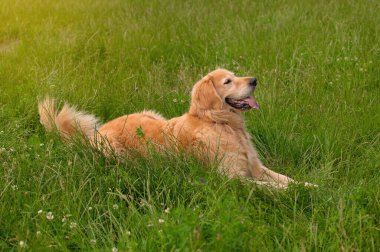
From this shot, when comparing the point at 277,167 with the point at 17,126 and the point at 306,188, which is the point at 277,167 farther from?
the point at 17,126

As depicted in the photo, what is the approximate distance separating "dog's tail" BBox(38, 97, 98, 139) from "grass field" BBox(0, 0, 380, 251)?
0.11 metres

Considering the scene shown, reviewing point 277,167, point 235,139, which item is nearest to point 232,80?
point 235,139

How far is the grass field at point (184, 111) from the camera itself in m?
2.54

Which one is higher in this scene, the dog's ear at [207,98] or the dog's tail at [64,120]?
the dog's ear at [207,98]

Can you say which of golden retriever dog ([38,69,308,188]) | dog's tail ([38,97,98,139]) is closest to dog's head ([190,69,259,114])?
golden retriever dog ([38,69,308,188])

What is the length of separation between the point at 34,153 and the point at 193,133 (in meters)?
1.14

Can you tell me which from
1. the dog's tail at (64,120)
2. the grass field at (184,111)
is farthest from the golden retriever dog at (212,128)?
the grass field at (184,111)

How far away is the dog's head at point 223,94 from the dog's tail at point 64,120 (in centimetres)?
88

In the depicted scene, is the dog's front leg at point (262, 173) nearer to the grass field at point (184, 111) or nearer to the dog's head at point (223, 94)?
the grass field at point (184, 111)

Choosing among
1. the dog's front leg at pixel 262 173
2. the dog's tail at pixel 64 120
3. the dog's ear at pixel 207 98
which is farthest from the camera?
the dog's tail at pixel 64 120

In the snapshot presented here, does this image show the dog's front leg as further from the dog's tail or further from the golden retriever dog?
the dog's tail

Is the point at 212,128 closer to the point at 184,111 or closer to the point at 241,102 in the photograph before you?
the point at 241,102

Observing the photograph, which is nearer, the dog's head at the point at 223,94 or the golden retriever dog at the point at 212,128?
the golden retriever dog at the point at 212,128

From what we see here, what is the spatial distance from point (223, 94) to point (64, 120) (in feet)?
4.15
